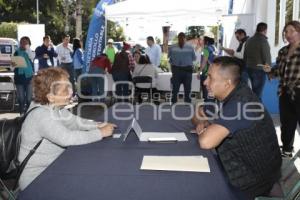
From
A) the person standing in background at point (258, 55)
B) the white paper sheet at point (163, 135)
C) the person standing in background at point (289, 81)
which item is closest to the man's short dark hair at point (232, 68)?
the white paper sheet at point (163, 135)

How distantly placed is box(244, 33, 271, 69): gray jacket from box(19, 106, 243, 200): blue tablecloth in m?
5.14

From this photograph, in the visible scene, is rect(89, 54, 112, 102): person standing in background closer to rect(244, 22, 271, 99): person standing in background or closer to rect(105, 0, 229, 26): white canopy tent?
→ rect(105, 0, 229, 26): white canopy tent

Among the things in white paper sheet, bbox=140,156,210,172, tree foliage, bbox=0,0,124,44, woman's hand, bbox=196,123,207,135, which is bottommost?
white paper sheet, bbox=140,156,210,172

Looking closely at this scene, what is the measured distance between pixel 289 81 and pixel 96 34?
26.6ft

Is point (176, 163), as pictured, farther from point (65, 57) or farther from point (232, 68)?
point (65, 57)

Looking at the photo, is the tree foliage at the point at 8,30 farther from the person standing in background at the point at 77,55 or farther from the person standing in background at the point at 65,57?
the person standing in background at the point at 77,55

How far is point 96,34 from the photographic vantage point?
1227 cm

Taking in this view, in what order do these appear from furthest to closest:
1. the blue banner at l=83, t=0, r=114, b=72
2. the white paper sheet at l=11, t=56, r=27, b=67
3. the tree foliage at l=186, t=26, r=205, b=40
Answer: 1. the blue banner at l=83, t=0, r=114, b=72
2. the tree foliage at l=186, t=26, r=205, b=40
3. the white paper sheet at l=11, t=56, r=27, b=67

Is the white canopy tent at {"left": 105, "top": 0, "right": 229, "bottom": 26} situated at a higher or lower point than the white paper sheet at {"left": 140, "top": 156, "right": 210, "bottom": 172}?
higher

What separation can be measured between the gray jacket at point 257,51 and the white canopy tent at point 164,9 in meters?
3.43

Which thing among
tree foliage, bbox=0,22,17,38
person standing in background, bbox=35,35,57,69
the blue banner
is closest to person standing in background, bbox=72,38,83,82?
the blue banner

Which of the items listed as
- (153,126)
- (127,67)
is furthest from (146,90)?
(153,126)

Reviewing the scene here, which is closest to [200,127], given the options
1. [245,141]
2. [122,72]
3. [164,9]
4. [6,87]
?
[245,141]

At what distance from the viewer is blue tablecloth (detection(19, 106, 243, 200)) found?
181 cm
